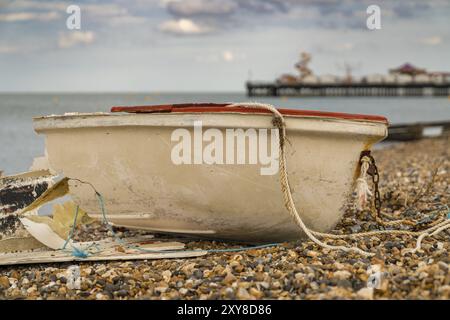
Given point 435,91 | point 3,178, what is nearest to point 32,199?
point 3,178

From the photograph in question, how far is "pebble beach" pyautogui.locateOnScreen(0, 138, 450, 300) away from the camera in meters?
3.96

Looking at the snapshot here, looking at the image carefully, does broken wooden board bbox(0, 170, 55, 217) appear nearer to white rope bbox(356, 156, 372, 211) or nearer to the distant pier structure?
white rope bbox(356, 156, 372, 211)

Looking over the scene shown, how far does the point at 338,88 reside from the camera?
102 meters

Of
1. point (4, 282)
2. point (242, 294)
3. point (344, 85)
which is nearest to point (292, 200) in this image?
point (242, 294)

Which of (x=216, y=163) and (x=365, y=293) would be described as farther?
(x=216, y=163)

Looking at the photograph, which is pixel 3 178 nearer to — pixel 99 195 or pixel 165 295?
pixel 99 195

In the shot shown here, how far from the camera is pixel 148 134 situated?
507 cm

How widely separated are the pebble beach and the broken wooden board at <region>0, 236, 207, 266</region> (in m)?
0.06

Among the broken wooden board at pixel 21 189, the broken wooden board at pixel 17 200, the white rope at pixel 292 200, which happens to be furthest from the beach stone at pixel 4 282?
the white rope at pixel 292 200

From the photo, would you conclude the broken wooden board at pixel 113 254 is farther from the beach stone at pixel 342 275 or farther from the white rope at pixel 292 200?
the beach stone at pixel 342 275

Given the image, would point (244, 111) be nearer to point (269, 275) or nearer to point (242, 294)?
point (269, 275)

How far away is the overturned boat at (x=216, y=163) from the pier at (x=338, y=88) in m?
93.4

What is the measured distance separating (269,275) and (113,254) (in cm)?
161

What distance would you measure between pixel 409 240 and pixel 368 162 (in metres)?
0.74
